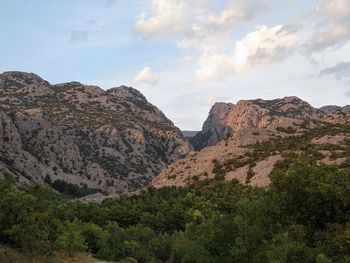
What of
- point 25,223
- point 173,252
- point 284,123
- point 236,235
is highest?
point 284,123

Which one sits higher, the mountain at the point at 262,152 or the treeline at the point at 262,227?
the mountain at the point at 262,152

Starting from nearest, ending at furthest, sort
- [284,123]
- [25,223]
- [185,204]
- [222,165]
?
[25,223] → [185,204] → [222,165] → [284,123]

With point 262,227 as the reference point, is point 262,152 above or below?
above

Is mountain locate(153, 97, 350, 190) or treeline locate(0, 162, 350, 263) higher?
mountain locate(153, 97, 350, 190)

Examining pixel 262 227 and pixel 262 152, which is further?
pixel 262 152

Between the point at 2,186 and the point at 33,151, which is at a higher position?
the point at 33,151

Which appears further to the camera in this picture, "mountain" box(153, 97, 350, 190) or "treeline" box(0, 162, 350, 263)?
"mountain" box(153, 97, 350, 190)

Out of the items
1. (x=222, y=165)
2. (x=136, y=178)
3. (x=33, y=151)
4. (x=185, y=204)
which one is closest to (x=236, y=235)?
(x=185, y=204)

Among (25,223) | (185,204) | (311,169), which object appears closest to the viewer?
(311,169)

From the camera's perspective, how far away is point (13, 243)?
2867cm

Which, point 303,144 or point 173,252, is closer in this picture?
point 173,252

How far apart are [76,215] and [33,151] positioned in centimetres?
9989

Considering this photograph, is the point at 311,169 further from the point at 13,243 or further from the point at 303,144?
the point at 303,144

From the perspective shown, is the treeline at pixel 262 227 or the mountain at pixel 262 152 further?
the mountain at pixel 262 152
